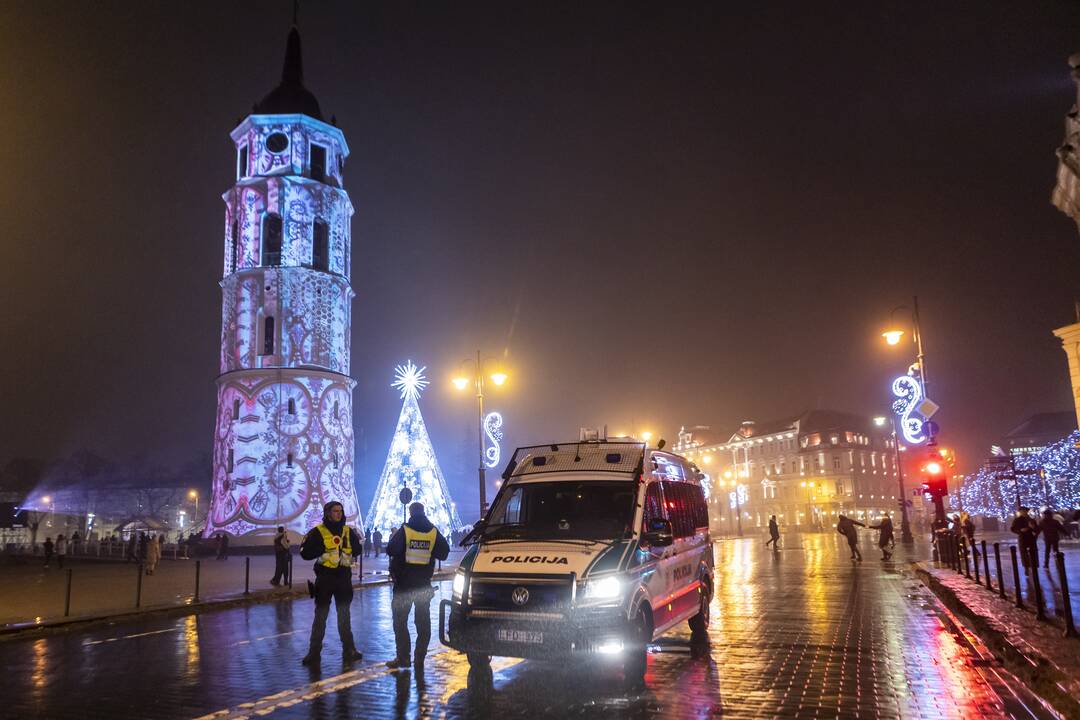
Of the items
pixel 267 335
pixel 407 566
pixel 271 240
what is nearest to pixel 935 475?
pixel 407 566

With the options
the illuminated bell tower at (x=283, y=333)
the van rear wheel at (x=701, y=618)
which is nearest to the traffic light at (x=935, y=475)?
the van rear wheel at (x=701, y=618)

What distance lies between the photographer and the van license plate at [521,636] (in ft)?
24.1

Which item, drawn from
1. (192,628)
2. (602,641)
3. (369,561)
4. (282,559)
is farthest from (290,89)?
(602,641)

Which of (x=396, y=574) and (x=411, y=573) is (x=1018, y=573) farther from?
(x=396, y=574)

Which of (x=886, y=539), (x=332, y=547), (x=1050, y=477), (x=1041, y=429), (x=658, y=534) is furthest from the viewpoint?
Answer: (x=1041, y=429)

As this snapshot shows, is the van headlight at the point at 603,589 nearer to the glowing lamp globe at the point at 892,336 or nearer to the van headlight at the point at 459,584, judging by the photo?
the van headlight at the point at 459,584

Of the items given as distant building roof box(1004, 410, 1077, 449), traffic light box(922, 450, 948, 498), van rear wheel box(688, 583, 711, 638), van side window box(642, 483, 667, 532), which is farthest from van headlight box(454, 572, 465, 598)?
distant building roof box(1004, 410, 1077, 449)

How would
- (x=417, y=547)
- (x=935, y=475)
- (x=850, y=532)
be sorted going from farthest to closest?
(x=850, y=532), (x=935, y=475), (x=417, y=547)

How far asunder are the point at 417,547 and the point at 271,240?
38.5 meters

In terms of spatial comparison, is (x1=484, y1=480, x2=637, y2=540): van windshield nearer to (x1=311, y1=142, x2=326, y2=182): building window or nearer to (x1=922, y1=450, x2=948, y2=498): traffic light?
(x1=922, y1=450, x2=948, y2=498): traffic light

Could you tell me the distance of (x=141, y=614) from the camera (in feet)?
50.4

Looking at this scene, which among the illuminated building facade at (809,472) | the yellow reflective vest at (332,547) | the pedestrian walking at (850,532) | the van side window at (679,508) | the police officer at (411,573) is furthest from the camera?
the illuminated building facade at (809,472)

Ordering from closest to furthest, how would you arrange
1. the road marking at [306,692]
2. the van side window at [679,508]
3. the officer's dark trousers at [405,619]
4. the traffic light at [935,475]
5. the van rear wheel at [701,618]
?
the road marking at [306,692] < the officer's dark trousers at [405,619] < the van side window at [679,508] < the van rear wheel at [701,618] < the traffic light at [935,475]

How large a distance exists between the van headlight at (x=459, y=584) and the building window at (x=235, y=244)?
130 ft
